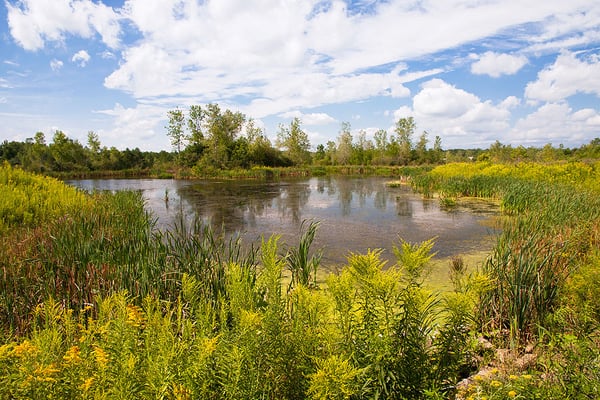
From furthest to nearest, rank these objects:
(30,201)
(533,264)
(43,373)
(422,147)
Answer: (422,147) → (30,201) → (533,264) → (43,373)

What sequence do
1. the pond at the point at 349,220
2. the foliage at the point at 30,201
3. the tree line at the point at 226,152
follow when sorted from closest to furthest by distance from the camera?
1. the foliage at the point at 30,201
2. the pond at the point at 349,220
3. the tree line at the point at 226,152

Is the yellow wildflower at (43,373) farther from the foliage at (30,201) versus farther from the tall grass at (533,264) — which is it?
the foliage at (30,201)

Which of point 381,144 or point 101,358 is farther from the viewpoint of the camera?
point 381,144

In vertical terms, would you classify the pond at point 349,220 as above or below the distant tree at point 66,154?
below

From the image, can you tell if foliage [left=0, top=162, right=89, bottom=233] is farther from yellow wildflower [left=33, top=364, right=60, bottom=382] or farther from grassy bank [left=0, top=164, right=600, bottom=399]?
yellow wildflower [left=33, top=364, right=60, bottom=382]

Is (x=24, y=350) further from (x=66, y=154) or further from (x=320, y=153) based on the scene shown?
(x=320, y=153)

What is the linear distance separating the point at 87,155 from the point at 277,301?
2186 inches

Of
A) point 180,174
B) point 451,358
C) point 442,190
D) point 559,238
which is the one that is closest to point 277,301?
point 451,358

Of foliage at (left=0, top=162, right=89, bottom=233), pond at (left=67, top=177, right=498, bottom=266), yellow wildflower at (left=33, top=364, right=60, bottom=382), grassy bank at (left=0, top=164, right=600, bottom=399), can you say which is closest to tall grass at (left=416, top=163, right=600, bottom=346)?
grassy bank at (left=0, top=164, right=600, bottom=399)

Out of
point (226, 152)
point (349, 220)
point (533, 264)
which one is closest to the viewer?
point (533, 264)

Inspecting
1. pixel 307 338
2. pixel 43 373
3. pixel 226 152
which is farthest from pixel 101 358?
pixel 226 152

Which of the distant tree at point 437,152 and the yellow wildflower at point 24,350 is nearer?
the yellow wildflower at point 24,350

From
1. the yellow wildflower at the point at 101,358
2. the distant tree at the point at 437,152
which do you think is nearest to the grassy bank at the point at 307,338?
the yellow wildflower at the point at 101,358

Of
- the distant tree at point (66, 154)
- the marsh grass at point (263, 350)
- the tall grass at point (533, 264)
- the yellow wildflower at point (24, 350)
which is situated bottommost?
the tall grass at point (533, 264)
